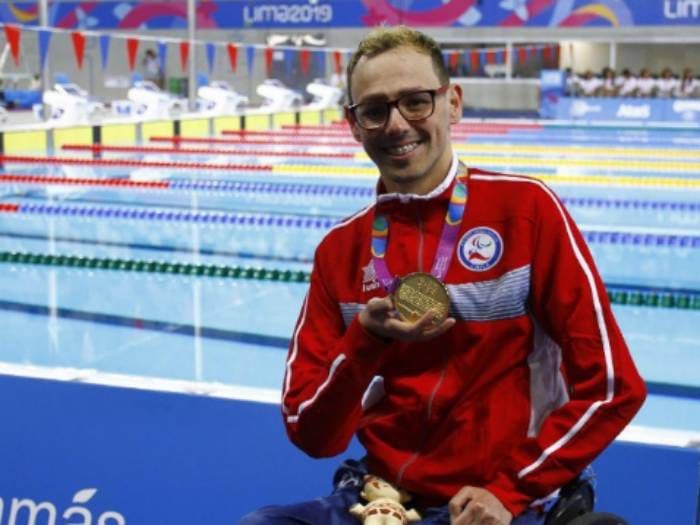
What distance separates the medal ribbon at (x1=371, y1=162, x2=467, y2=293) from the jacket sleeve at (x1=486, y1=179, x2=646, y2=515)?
0.51ft

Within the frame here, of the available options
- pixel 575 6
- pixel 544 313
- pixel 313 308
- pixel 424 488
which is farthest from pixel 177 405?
pixel 575 6

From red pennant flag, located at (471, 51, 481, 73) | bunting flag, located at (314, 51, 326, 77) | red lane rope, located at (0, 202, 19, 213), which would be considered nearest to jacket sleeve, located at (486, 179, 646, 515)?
red lane rope, located at (0, 202, 19, 213)

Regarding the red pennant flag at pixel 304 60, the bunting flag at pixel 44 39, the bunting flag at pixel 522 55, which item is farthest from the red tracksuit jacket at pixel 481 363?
the bunting flag at pixel 522 55

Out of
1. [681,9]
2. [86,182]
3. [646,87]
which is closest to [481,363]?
[86,182]

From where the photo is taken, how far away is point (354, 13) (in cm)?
2159

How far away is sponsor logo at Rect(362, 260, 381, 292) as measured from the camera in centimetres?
171

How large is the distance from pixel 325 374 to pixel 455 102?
502 mm

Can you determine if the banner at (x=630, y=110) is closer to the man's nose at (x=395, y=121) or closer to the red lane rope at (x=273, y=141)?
the red lane rope at (x=273, y=141)

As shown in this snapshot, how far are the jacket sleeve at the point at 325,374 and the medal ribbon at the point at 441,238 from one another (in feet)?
0.33

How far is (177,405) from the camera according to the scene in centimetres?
228

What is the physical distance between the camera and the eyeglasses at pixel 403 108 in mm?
1674

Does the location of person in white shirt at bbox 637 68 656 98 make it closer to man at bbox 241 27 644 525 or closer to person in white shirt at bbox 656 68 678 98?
person in white shirt at bbox 656 68 678 98

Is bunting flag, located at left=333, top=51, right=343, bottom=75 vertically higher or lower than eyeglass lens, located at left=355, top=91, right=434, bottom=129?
higher

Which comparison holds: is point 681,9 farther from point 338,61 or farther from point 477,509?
point 477,509
